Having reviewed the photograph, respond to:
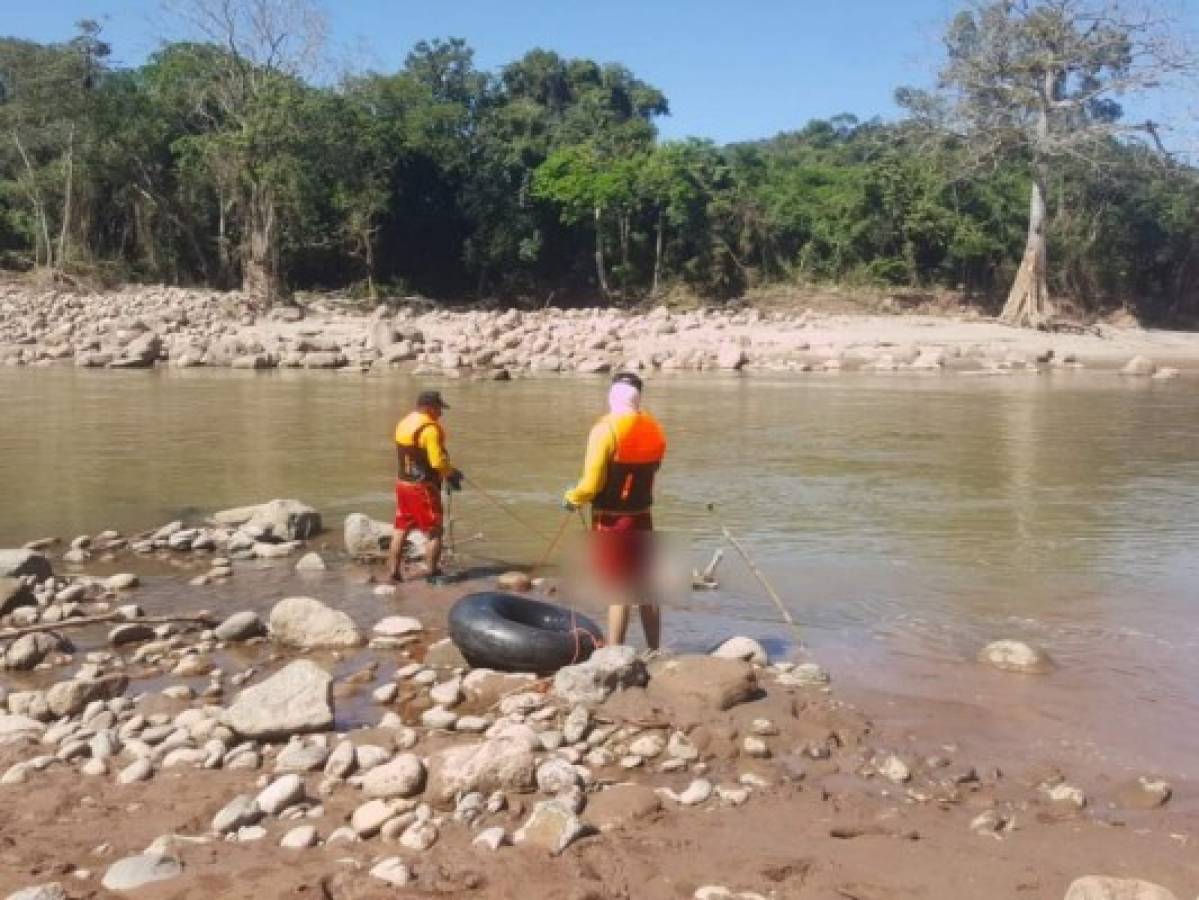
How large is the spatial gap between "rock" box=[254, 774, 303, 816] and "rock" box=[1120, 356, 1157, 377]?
90.4ft

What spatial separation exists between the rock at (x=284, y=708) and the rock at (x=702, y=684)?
156 cm

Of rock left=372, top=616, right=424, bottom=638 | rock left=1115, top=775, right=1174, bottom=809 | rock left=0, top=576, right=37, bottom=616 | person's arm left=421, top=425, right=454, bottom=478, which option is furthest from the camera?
person's arm left=421, top=425, right=454, bottom=478

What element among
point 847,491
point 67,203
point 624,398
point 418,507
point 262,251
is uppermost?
point 67,203

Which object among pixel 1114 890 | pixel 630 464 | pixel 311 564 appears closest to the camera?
pixel 1114 890

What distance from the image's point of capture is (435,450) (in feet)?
29.9

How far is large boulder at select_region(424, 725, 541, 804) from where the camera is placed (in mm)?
5043

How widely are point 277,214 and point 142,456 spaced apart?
74.0 feet

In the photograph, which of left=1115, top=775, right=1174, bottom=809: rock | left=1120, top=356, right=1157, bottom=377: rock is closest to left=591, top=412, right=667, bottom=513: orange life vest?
left=1115, top=775, right=1174, bottom=809: rock

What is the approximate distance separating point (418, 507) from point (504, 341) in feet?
72.3

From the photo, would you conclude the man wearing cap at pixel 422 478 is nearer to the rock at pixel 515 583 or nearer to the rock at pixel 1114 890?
the rock at pixel 515 583

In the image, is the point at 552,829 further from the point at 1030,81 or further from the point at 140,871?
the point at 1030,81

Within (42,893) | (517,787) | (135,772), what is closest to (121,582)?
(135,772)

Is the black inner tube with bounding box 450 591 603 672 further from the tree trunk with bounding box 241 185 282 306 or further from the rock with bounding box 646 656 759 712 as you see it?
the tree trunk with bounding box 241 185 282 306

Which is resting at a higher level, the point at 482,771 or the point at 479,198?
the point at 479,198
